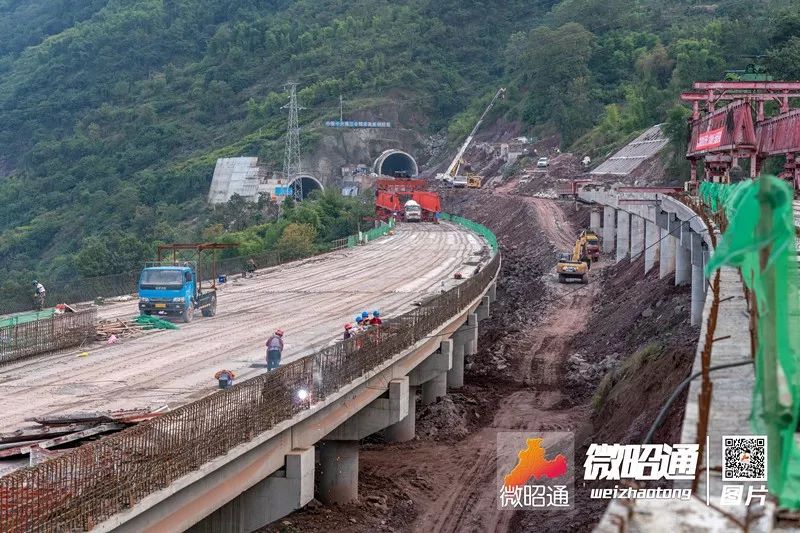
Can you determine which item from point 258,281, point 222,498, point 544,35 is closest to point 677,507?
point 222,498

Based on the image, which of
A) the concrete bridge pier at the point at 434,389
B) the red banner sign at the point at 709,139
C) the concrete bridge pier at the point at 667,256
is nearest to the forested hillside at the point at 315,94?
the red banner sign at the point at 709,139

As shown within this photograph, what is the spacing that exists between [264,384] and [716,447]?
1063 cm

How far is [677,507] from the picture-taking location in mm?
8875

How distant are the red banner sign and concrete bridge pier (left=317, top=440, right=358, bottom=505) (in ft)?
84.5

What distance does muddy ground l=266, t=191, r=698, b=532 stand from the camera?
2523 centimetres

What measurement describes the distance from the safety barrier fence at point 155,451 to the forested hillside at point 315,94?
6082cm

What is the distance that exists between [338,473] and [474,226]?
64831mm

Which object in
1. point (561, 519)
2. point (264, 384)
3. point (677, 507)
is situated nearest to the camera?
point (677, 507)

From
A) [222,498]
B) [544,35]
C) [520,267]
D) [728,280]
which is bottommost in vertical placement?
[520,267]

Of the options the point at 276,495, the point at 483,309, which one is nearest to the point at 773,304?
the point at 276,495

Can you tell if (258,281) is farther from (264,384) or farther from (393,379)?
(264,384)

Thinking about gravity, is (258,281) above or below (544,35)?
below

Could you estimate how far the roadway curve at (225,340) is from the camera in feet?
78.0

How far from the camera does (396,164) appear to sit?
14912 centimetres
